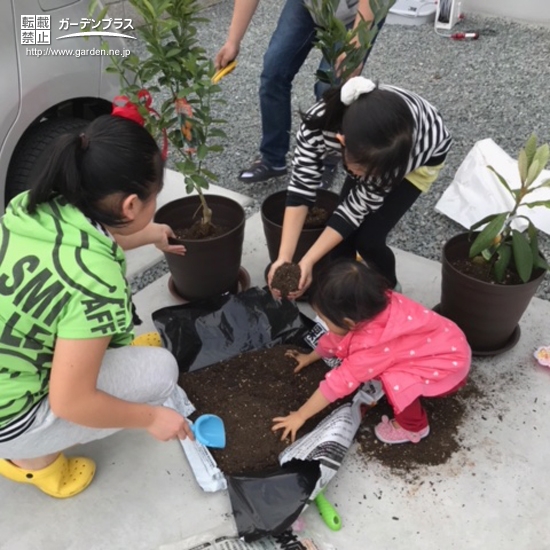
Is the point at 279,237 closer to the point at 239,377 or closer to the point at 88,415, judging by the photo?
the point at 239,377

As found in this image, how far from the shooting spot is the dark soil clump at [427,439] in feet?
5.49

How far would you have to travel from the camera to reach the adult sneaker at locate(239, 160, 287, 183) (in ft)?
9.77

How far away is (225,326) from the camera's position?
2.04 metres

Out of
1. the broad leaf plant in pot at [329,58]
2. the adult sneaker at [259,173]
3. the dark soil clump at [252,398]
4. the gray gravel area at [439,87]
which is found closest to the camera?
the dark soil clump at [252,398]

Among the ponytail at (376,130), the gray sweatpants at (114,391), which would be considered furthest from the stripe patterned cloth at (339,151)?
the gray sweatpants at (114,391)

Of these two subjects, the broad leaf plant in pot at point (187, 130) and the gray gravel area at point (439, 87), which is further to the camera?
the gray gravel area at point (439, 87)

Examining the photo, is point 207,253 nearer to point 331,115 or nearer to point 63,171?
point 331,115

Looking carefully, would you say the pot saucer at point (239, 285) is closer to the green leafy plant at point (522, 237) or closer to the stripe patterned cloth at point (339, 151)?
the stripe patterned cloth at point (339, 151)

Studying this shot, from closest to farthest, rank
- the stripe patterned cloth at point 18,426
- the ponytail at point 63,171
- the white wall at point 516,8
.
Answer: the ponytail at point 63,171 < the stripe patterned cloth at point 18,426 < the white wall at point 516,8

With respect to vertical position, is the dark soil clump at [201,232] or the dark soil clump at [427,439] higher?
the dark soil clump at [201,232]

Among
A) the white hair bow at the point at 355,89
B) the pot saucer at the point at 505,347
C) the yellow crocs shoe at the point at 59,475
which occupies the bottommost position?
the yellow crocs shoe at the point at 59,475

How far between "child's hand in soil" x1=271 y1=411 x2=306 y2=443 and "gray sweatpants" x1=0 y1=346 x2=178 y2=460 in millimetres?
334

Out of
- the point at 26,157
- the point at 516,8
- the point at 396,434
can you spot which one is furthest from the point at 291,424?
the point at 516,8

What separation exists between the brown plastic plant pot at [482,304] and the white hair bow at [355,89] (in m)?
0.67
